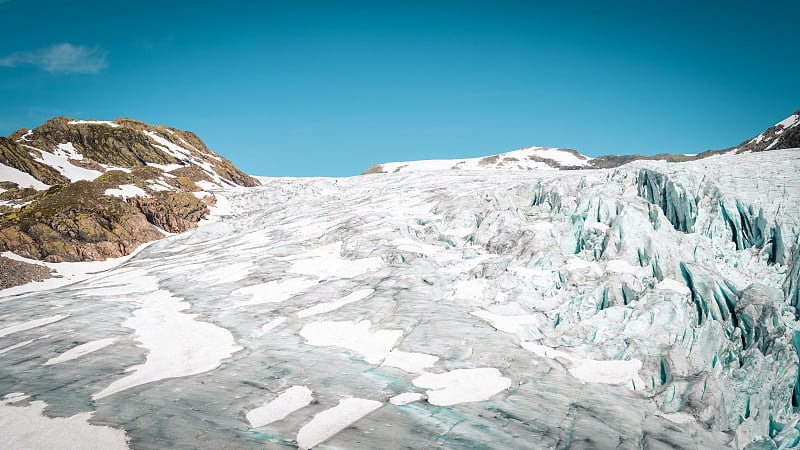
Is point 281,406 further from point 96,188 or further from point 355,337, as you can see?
point 96,188

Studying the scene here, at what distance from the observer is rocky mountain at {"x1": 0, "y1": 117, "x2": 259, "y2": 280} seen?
49.3 meters

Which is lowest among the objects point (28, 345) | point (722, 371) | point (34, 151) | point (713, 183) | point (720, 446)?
point (720, 446)

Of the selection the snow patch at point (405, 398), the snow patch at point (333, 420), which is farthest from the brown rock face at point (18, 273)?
the snow patch at point (405, 398)

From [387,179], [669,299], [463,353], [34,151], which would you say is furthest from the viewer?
[34,151]

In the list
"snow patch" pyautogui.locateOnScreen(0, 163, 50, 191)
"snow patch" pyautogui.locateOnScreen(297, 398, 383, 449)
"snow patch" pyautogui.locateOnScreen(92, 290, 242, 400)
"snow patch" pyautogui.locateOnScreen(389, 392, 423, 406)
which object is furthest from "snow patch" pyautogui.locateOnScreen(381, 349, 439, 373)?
"snow patch" pyautogui.locateOnScreen(0, 163, 50, 191)

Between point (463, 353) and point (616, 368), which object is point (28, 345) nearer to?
point (463, 353)

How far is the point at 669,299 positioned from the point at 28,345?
92.5 feet

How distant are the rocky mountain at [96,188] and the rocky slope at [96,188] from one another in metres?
0.10

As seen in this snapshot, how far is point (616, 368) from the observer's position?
55.3ft

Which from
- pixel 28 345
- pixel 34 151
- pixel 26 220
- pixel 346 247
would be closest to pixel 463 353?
pixel 346 247

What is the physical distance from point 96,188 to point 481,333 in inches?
2454

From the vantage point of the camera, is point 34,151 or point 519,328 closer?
point 519,328

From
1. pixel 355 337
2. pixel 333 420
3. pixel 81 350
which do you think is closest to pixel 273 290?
pixel 355 337

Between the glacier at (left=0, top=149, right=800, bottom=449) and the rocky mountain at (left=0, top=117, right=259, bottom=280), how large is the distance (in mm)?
21384
